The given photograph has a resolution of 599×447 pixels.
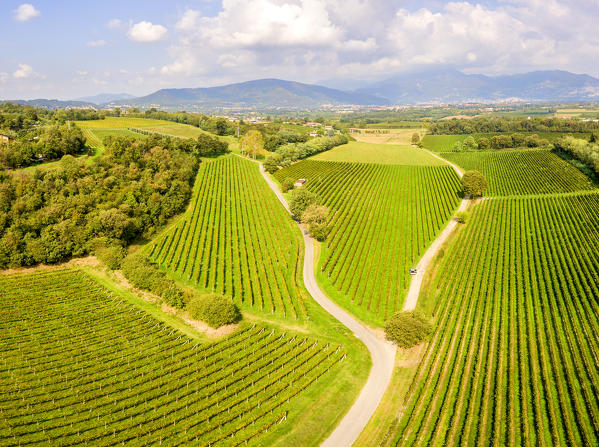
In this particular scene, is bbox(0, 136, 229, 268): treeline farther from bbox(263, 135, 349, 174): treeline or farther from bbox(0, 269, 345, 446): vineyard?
bbox(263, 135, 349, 174): treeline

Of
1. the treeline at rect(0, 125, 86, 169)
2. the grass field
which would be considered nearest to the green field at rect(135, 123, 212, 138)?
the treeline at rect(0, 125, 86, 169)

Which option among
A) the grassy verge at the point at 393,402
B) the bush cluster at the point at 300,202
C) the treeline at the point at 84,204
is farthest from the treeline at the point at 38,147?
the grassy verge at the point at 393,402

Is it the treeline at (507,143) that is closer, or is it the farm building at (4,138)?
the farm building at (4,138)

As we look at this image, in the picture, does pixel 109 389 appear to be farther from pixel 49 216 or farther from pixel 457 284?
pixel 457 284

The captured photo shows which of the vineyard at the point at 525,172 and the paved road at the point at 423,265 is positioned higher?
the vineyard at the point at 525,172

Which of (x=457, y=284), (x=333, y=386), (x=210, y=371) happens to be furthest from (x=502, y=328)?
(x=210, y=371)

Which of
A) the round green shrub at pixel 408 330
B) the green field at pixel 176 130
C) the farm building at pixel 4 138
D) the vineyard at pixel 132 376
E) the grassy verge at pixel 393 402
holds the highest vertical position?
the green field at pixel 176 130

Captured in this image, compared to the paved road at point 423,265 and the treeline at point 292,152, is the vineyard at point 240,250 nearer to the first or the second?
the paved road at point 423,265

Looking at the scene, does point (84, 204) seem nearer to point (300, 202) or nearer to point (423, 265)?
point (300, 202)
